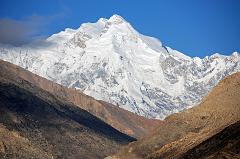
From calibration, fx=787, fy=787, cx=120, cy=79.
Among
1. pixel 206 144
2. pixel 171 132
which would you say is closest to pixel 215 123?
pixel 171 132

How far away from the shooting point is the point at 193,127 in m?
166

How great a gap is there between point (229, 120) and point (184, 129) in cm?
2216

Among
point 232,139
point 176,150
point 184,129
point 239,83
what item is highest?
point 239,83

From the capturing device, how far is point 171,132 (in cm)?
17588

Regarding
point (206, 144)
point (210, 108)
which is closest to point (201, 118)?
point (210, 108)

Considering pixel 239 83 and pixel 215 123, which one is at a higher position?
pixel 239 83

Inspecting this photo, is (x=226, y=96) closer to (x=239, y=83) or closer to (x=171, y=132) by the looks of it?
(x=239, y=83)

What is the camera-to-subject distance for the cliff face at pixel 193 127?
148 m

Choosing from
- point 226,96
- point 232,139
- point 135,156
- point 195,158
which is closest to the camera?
point 232,139

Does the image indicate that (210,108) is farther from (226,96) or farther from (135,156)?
(135,156)

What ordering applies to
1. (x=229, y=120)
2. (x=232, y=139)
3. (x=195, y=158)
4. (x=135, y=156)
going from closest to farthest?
(x=232, y=139) < (x=195, y=158) < (x=229, y=120) < (x=135, y=156)

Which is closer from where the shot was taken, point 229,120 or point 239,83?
point 229,120

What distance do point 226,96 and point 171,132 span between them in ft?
55.1

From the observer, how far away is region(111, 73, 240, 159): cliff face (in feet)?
486
